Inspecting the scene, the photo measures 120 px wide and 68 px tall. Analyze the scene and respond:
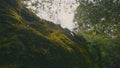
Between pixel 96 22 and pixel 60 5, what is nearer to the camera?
pixel 96 22

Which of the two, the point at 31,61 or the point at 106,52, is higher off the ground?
the point at 106,52

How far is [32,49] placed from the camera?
5.36 meters

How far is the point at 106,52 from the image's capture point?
9.10 meters

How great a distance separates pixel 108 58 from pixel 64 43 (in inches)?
127

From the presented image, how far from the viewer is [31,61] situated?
508 centimetres

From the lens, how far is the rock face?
4961mm

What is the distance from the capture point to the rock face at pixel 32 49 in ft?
16.3

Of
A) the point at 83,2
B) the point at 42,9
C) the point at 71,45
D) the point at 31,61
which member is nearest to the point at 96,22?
the point at 83,2

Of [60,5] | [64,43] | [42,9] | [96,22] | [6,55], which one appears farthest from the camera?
[42,9]

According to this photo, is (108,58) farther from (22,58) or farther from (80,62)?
(22,58)

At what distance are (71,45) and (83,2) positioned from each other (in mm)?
11163

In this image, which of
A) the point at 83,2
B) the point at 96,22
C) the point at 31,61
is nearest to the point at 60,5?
the point at 83,2

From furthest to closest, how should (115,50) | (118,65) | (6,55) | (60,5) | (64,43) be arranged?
(60,5), (115,50), (118,65), (64,43), (6,55)

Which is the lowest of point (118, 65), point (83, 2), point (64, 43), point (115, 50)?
point (64, 43)
